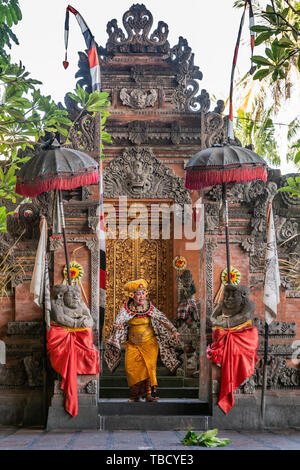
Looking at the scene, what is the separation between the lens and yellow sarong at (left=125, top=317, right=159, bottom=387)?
9.34m

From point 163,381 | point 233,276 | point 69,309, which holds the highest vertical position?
point 233,276

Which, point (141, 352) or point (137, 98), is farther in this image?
point (137, 98)

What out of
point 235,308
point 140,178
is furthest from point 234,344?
point 140,178

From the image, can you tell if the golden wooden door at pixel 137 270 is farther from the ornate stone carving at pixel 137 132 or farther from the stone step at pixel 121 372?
the ornate stone carving at pixel 137 132

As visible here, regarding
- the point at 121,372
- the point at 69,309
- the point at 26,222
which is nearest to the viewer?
the point at 69,309

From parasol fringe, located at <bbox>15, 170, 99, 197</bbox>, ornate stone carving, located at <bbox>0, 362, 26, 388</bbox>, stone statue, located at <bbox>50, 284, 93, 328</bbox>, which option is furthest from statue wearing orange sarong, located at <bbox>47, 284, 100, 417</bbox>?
parasol fringe, located at <bbox>15, 170, 99, 197</bbox>

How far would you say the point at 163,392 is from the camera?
10.4 metres

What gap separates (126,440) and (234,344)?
6.38ft

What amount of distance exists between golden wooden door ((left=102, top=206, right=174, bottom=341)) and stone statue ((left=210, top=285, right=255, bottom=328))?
389 cm

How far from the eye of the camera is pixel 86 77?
1231 cm

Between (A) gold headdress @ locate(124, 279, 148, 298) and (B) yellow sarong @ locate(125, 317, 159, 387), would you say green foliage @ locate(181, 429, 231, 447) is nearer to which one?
(B) yellow sarong @ locate(125, 317, 159, 387)

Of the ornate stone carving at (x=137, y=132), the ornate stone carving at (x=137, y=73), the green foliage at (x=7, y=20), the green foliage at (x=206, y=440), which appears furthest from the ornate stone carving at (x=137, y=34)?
the green foliage at (x=206, y=440)

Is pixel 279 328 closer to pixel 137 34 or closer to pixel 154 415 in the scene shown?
pixel 154 415

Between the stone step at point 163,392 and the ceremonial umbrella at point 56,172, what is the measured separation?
2.85 meters
